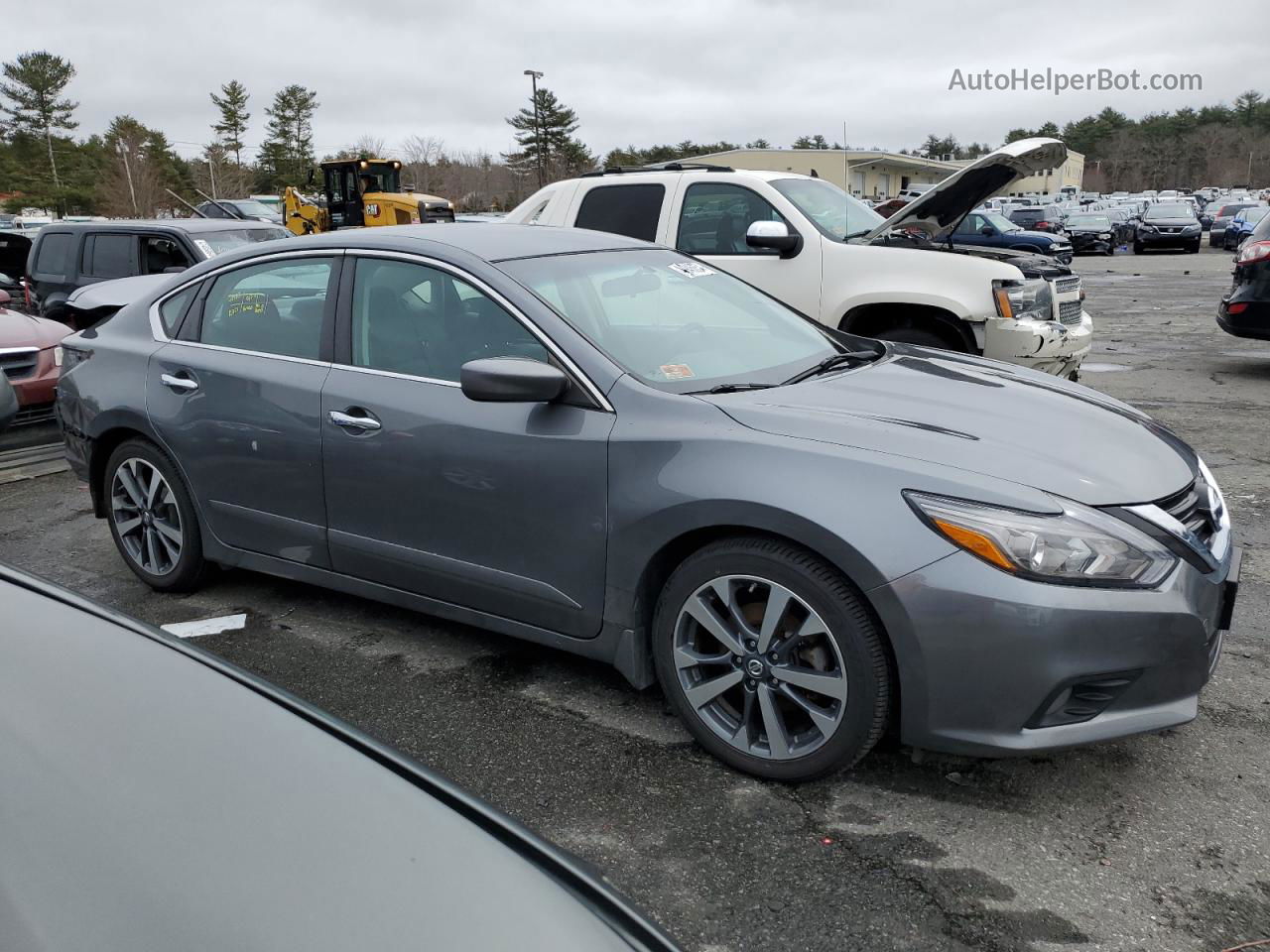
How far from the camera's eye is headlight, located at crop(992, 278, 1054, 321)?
6.73 m

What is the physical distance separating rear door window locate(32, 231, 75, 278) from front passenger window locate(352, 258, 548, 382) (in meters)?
7.96

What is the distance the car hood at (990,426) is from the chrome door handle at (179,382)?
7.44 feet

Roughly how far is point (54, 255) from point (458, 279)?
8.63 meters

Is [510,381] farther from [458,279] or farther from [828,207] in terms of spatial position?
[828,207]

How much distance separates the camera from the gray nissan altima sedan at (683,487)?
266 cm

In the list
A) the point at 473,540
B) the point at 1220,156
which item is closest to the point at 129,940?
the point at 473,540

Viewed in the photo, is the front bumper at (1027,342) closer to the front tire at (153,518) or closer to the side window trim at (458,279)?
the side window trim at (458,279)

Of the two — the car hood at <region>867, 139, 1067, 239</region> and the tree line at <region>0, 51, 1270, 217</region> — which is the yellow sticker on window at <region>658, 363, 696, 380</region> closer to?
the car hood at <region>867, 139, 1067, 239</region>

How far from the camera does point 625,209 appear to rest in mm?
7754

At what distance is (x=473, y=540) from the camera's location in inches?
135

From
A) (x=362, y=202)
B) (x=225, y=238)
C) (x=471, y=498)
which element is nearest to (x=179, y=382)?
(x=471, y=498)

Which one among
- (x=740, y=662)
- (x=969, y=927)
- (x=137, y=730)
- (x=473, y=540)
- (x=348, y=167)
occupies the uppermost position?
(x=348, y=167)

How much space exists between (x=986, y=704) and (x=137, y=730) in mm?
1993

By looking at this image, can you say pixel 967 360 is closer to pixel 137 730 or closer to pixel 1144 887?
pixel 1144 887
